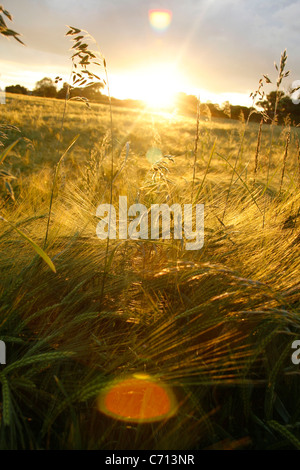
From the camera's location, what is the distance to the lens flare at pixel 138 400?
2.62 ft

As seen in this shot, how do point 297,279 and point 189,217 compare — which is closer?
point 297,279

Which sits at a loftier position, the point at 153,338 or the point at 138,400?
the point at 153,338

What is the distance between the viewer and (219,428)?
0.80 metres

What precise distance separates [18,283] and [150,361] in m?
0.45

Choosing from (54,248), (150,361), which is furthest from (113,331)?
(54,248)

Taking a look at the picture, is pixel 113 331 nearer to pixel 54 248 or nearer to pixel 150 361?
pixel 150 361

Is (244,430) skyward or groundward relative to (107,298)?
groundward

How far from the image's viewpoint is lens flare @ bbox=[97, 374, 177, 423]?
2.62 ft

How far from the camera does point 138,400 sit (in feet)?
2.75

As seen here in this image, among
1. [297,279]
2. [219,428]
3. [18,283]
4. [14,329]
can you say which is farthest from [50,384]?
[297,279]
